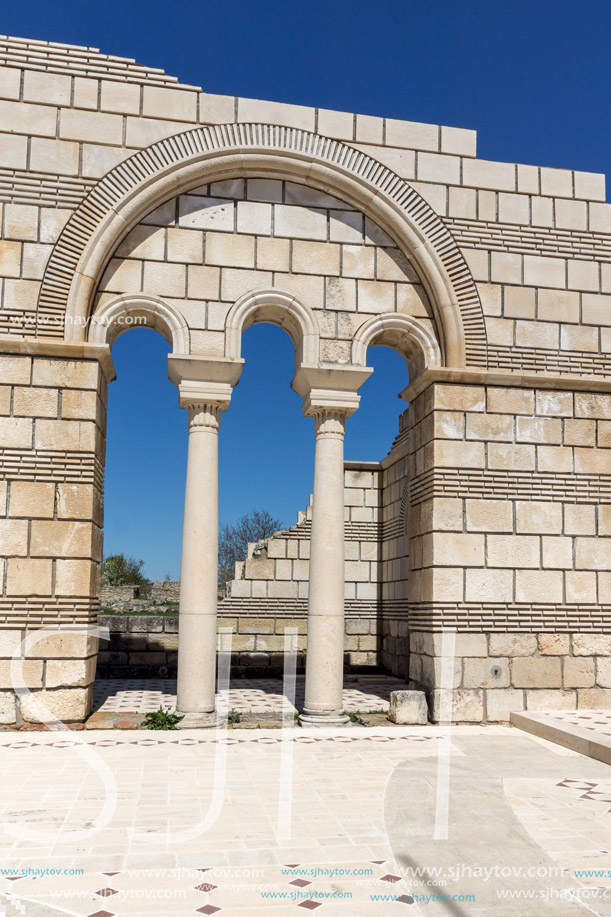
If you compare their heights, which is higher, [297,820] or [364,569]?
[364,569]

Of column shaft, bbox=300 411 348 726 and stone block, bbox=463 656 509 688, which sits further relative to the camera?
stone block, bbox=463 656 509 688

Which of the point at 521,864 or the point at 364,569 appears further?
the point at 364,569

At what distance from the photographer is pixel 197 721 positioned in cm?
920

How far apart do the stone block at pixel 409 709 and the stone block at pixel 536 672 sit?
3.81 feet

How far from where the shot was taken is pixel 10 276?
376 inches

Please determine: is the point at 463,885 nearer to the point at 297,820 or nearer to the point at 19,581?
the point at 297,820

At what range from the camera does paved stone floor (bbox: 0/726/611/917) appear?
4.46 meters

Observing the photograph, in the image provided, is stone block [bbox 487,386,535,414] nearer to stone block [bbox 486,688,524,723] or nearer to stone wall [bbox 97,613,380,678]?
stone block [bbox 486,688,524,723]

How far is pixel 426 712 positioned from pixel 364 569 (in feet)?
18.7

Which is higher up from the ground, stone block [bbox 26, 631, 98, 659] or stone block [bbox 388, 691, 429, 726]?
stone block [bbox 26, 631, 98, 659]

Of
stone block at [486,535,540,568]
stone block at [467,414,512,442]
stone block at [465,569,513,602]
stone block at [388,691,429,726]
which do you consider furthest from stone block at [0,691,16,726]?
stone block at [467,414,512,442]

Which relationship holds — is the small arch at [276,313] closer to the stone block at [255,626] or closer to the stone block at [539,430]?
the stone block at [539,430]

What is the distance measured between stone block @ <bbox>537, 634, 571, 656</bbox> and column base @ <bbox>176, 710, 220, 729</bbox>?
3.96 m

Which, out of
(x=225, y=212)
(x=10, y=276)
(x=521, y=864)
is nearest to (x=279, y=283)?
(x=225, y=212)
